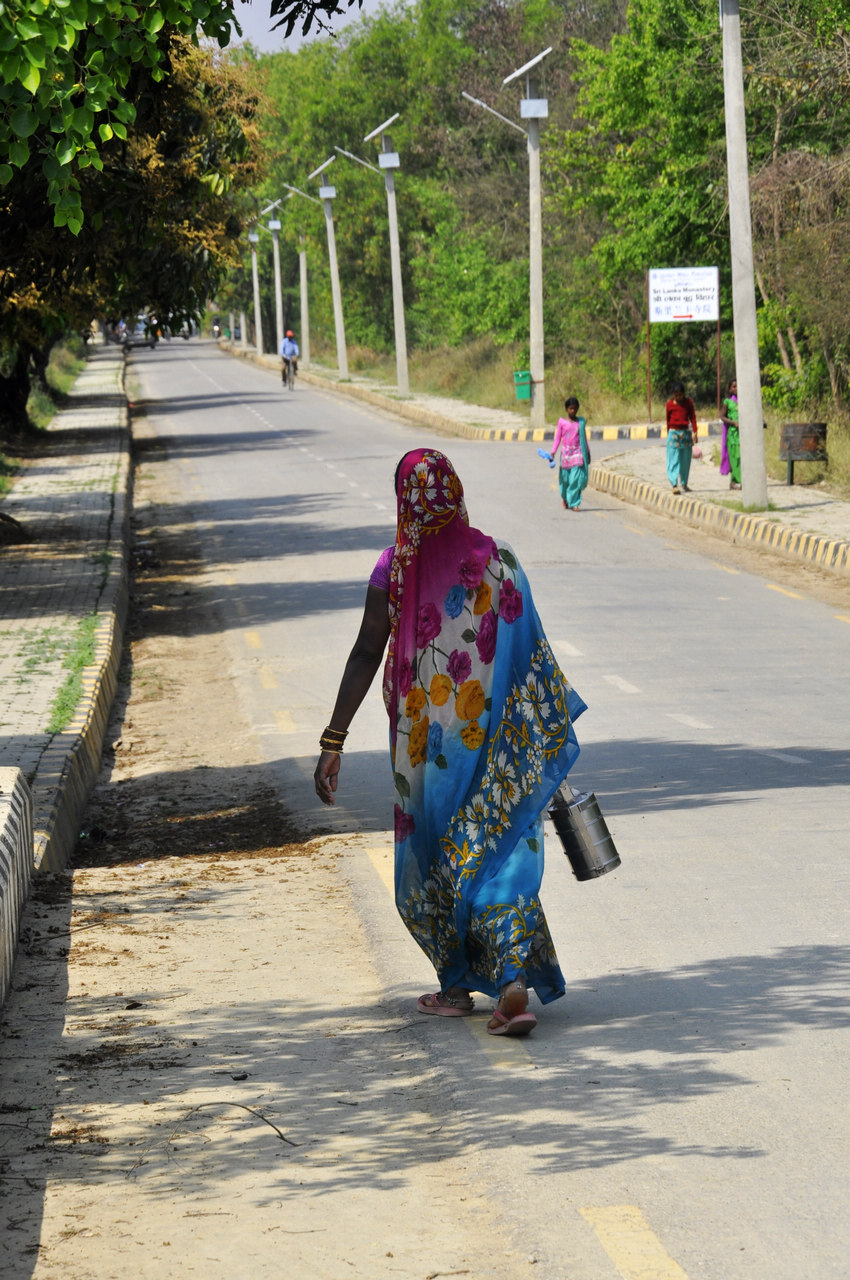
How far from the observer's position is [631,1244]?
4035 mm

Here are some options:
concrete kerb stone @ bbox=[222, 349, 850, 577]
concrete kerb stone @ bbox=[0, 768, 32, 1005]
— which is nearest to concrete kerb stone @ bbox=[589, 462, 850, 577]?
concrete kerb stone @ bbox=[222, 349, 850, 577]

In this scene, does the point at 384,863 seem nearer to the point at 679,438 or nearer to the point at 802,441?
the point at 679,438

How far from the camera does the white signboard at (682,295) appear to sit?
3562cm

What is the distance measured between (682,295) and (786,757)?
26847 millimetres

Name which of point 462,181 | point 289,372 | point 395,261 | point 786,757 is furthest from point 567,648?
point 462,181

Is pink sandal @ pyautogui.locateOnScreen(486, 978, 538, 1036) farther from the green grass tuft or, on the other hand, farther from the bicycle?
the bicycle

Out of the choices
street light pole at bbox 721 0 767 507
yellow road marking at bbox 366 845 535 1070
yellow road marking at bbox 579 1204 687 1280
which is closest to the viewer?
yellow road marking at bbox 579 1204 687 1280

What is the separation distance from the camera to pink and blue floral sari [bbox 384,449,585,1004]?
5.55 m

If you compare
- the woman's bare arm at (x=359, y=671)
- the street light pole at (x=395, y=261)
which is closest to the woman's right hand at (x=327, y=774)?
the woman's bare arm at (x=359, y=671)

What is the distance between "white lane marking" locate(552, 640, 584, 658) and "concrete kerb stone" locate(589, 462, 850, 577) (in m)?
5.28

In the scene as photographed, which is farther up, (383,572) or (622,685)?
(383,572)

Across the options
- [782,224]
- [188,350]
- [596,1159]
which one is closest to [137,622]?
[596,1159]

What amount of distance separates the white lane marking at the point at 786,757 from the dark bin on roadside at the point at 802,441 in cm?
1501

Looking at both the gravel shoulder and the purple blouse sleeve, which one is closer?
the gravel shoulder
